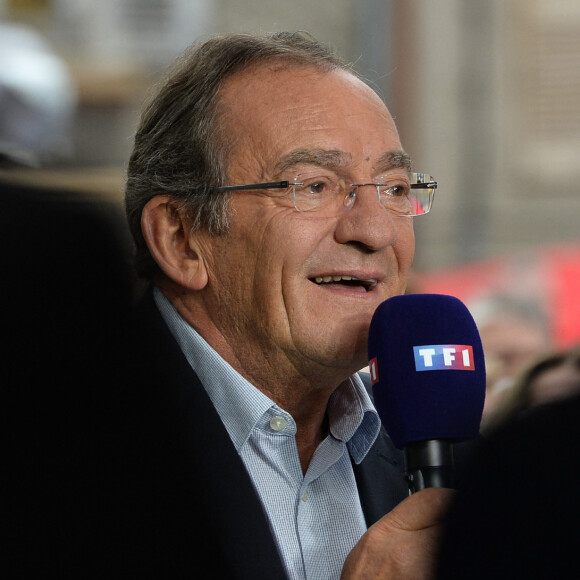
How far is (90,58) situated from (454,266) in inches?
227

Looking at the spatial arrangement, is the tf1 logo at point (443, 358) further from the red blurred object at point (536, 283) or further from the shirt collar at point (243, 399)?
the red blurred object at point (536, 283)

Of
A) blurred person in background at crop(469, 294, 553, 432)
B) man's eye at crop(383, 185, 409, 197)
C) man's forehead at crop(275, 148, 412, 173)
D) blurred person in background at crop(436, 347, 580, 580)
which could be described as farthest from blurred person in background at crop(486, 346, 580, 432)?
blurred person in background at crop(436, 347, 580, 580)

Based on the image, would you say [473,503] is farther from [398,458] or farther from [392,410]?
[398,458]

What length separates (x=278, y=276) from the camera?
103 inches

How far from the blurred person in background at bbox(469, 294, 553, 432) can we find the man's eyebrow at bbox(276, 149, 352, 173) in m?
2.18

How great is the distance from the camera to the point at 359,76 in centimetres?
291

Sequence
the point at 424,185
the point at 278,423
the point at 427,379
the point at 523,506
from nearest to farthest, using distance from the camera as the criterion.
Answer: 1. the point at 523,506
2. the point at 427,379
3. the point at 278,423
4. the point at 424,185

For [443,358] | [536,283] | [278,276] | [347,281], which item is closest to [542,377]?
[347,281]

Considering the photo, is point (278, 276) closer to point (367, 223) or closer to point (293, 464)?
point (367, 223)

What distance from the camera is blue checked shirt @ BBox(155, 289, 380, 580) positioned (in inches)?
96.9

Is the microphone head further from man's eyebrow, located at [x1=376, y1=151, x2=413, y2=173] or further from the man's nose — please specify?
man's eyebrow, located at [x1=376, y1=151, x2=413, y2=173]

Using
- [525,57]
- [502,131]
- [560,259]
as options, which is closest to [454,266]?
[502,131]

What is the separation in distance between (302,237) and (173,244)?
0.37m

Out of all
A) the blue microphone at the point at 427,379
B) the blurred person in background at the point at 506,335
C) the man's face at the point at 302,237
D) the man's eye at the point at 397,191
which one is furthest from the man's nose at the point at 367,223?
the blurred person in background at the point at 506,335
